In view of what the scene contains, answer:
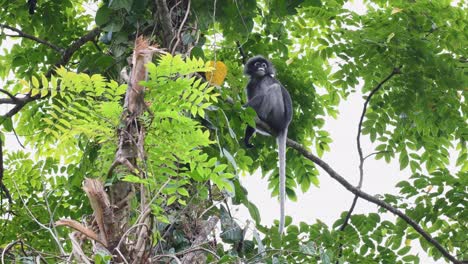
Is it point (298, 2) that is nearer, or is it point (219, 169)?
point (219, 169)

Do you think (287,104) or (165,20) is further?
(287,104)

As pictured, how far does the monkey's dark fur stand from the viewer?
6.12 meters

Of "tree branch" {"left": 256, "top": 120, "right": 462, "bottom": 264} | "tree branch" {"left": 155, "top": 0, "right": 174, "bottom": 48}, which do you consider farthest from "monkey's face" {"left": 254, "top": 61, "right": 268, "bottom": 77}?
"tree branch" {"left": 155, "top": 0, "right": 174, "bottom": 48}

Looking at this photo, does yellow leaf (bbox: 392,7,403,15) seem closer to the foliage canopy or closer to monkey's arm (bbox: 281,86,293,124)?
the foliage canopy

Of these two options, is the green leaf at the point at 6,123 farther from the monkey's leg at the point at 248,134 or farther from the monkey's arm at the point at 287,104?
the monkey's arm at the point at 287,104

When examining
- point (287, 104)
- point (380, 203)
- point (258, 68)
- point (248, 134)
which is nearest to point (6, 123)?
point (248, 134)

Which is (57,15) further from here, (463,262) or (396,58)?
(463,262)

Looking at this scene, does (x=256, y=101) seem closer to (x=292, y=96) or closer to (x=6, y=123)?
(x=292, y=96)

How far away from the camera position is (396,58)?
6012 mm

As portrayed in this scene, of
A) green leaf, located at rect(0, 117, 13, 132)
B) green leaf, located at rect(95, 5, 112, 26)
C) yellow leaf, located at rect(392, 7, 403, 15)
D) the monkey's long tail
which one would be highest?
yellow leaf, located at rect(392, 7, 403, 15)

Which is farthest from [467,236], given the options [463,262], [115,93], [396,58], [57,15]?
[115,93]

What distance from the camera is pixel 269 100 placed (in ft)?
23.0

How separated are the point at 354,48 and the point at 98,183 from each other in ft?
13.6

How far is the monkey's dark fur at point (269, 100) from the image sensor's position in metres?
6.12
